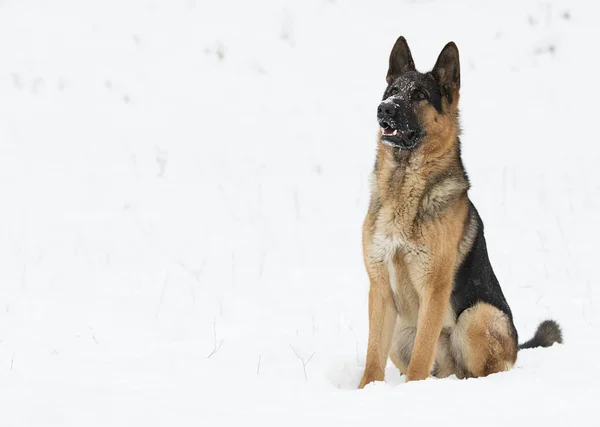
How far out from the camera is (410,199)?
15.5ft

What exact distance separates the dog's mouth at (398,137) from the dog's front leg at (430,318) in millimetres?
810

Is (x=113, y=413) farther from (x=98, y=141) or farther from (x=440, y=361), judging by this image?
(x=98, y=141)

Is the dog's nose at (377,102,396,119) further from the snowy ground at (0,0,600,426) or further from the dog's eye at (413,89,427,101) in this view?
the snowy ground at (0,0,600,426)

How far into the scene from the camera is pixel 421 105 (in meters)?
4.78

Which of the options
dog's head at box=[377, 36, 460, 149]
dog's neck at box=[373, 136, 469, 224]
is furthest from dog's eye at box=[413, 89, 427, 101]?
dog's neck at box=[373, 136, 469, 224]

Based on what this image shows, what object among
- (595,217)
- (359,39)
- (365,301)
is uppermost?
(359,39)

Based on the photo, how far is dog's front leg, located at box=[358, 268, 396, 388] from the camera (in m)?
4.75

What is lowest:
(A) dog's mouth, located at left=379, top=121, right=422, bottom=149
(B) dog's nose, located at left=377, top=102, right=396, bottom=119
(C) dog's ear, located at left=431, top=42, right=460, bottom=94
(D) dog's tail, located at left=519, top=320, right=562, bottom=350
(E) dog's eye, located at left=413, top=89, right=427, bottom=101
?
(D) dog's tail, located at left=519, top=320, right=562, bottom=350

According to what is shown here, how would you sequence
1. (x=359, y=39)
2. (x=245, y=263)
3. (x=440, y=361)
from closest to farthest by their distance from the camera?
1. (x=440, y=361)
2. (x=245, y=263)
3. (x=359, y=39)

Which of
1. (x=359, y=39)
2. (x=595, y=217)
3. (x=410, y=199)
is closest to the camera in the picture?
(x=410, y=199)

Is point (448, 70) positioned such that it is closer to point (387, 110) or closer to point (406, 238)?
point (387, 110)

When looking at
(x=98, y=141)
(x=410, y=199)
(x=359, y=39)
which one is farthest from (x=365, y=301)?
(x=359, y=39)

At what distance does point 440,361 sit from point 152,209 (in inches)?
183

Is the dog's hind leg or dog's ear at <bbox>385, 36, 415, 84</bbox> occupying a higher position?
dog's ear at <bbox>385, 36, 415, 84</bbox>
